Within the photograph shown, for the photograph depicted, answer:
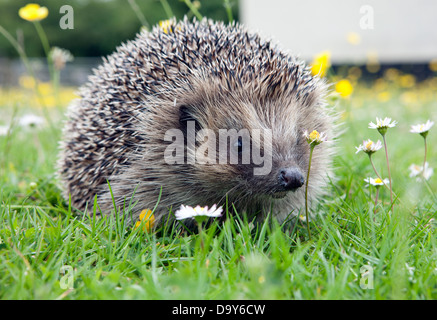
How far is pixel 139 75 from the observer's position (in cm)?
339

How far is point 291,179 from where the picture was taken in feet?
8.77

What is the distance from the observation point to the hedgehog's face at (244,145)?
284 cm

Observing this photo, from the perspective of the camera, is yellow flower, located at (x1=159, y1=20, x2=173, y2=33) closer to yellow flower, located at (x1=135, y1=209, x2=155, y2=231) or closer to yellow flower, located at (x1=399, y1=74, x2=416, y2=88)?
yellow flower, located at (x1=135, y1=209, x2=155, y2=231)

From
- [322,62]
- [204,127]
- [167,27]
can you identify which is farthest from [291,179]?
[167,27]

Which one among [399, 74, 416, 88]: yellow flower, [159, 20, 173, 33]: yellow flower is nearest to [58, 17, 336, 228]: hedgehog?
[159, 20, 173, 33]: yellow flower

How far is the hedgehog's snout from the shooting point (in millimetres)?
2674

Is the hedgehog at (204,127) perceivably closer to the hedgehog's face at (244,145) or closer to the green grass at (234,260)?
the hedgehog's face at (244,145)

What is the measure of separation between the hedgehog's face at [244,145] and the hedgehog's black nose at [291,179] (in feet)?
0.04

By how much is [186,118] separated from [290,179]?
0.95 m

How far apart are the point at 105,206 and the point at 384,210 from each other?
6.55 ft

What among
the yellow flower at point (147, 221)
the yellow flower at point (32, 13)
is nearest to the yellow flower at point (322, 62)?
the yellow flower at point (147, 221)

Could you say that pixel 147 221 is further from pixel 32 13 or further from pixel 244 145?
pixel 32 13
